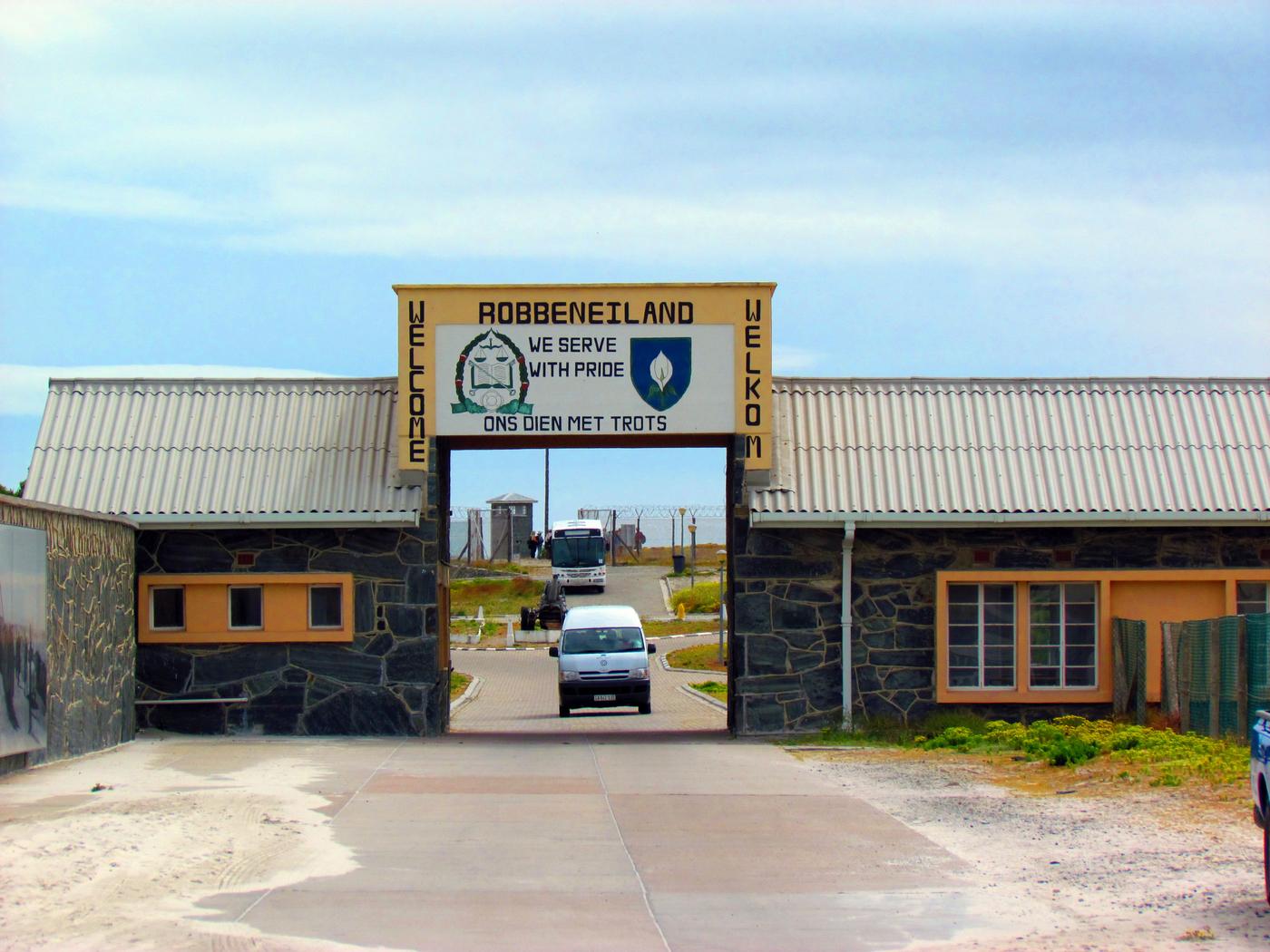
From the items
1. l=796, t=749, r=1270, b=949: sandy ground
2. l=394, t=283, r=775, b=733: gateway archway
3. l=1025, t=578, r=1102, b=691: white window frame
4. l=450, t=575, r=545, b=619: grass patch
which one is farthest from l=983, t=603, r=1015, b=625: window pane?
l=450, t=575, r=545, b=619: grass patch

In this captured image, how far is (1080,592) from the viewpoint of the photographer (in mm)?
20344

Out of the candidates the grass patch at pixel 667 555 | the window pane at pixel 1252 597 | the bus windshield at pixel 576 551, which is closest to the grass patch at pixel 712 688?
the window pane at pixel 1252 597

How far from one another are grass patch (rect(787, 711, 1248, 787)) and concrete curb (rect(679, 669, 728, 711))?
33.0 feet

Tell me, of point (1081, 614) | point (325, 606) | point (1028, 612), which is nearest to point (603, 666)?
point (325, 606)

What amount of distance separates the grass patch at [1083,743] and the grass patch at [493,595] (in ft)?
123

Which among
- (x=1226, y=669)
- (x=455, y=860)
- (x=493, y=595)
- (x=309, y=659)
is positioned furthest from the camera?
(x=493, y=595)

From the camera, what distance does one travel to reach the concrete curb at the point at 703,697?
30.4 metres

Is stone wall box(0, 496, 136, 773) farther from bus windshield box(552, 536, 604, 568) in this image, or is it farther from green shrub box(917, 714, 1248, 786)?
bus windshield box(552, 536, 604, 568)

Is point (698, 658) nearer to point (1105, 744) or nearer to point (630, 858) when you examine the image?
point (1105, 744)

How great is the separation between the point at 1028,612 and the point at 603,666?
10.3 metres

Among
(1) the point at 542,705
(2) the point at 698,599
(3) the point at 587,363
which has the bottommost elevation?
(1) the point at 542,705

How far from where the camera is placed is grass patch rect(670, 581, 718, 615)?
55906 millimetres

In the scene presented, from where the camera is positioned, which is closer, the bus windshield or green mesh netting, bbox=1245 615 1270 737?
green mesh netting, bbox=1245 615 1270 737

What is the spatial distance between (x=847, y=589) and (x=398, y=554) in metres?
5.89
